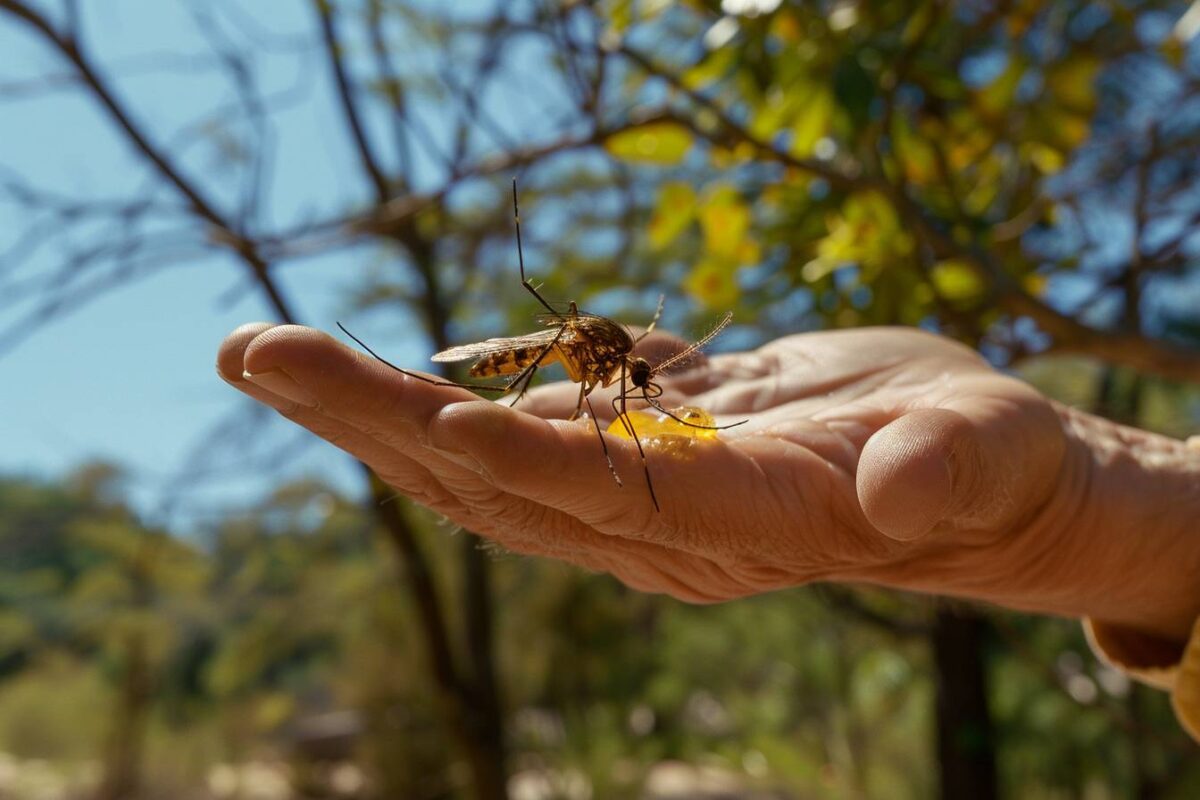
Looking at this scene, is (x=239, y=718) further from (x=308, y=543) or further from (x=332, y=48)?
(x=332, y=48)

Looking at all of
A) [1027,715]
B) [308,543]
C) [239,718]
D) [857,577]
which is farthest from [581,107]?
[239,718]

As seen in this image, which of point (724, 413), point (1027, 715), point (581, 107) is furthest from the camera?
point (1027, 715)

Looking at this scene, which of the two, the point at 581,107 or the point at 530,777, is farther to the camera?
the point at 530,777

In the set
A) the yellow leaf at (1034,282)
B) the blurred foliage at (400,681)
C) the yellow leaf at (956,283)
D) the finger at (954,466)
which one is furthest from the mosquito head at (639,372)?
the blurred foliage at (400,681)

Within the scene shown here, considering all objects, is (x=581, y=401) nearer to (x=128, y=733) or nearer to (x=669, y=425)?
(x=669, y=425)

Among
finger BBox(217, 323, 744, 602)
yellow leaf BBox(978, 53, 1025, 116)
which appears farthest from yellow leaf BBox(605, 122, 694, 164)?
finger BBox(217, 323, 744, 602)

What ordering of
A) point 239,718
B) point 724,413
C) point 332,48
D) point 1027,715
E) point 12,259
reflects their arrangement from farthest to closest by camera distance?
point 239,718
point 1027,715
point 332,48
point 12,259
point 724,413

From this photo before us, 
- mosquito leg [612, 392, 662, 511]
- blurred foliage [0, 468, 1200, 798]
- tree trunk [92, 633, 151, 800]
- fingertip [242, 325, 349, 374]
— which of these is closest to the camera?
fingertip [242, 325, 349, 374]

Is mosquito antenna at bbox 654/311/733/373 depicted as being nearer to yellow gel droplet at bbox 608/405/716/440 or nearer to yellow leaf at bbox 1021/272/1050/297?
yellow gel droplet at bbox 608/405/716/440
